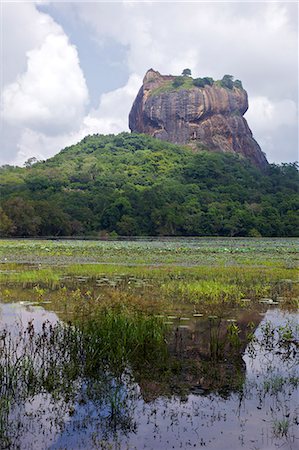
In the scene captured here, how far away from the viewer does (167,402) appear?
556 cm

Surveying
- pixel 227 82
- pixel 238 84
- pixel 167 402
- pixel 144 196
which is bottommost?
pixel 167 402

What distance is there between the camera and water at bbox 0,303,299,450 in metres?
4.70

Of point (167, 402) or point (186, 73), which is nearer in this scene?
point (167, 402)

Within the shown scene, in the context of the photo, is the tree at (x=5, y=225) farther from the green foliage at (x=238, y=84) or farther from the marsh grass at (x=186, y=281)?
the green foliage at (x=238, y=84)

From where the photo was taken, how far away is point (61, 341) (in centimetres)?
739

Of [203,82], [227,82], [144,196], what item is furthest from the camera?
[227,82]

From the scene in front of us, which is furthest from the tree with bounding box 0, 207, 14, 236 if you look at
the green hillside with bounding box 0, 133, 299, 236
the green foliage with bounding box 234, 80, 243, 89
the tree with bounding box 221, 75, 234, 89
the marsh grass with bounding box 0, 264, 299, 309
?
the green foliage with bounding box 234, 80, 243, 89

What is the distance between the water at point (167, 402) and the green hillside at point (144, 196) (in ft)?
164

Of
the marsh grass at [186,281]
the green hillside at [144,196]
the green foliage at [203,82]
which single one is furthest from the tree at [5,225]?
the green foliage at [203,82]

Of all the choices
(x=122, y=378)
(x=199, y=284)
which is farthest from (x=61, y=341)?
(x=199, y=284)

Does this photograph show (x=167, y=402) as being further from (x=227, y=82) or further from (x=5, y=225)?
(x=227, y=82)

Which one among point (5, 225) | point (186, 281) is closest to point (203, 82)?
point (5, 225)

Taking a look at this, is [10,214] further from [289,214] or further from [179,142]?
[179,142]

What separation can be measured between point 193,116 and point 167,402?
133 metres
